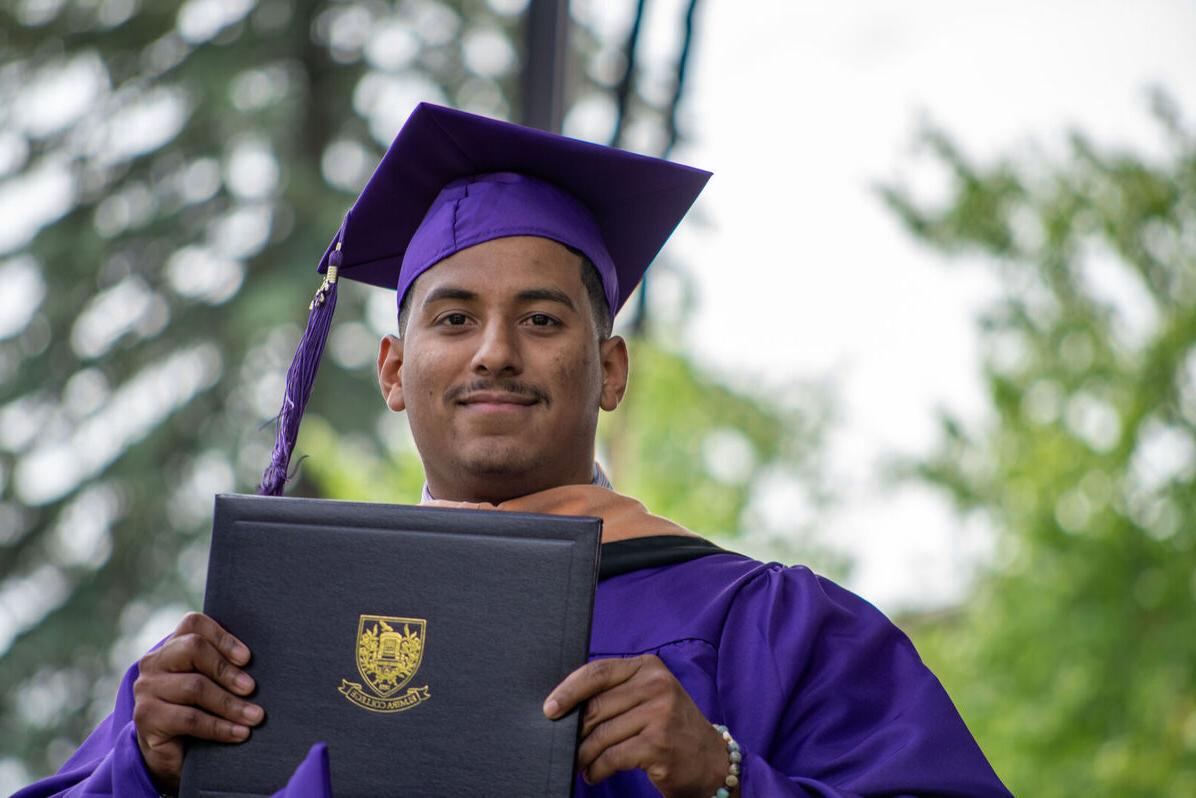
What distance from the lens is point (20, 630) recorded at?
38.7 ft

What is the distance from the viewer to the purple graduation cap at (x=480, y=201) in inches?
98.8

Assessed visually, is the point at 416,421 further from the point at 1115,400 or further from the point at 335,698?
the point at 1115,400

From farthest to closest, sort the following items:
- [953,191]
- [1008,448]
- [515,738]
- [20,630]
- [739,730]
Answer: [20,630], [953,191], [1008,448], [739,730], [515,738]

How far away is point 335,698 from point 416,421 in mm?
726

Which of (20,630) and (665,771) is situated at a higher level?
(665,771)

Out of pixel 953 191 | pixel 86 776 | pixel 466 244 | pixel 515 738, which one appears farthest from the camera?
pixel 953 191

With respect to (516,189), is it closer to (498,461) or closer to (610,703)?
(498,461)

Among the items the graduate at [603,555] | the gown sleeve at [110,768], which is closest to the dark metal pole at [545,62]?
the graduate at [603,555]

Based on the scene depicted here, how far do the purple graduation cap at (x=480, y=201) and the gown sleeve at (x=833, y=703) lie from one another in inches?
28.3

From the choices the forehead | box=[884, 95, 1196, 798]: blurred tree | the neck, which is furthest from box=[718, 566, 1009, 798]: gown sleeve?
box=[884, 95, 1196, 798]: blurred tree

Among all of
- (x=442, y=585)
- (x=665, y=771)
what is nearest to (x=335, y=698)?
(x=442, y=585)

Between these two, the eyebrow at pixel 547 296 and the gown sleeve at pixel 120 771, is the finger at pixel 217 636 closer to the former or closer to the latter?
the gown sleeve at pixel 120 771

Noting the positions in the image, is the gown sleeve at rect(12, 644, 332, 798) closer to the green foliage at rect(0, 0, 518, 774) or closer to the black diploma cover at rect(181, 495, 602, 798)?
the black diploma cover at rect(181, 495, 602, 798)

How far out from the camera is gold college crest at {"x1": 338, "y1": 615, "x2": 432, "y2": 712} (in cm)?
182
